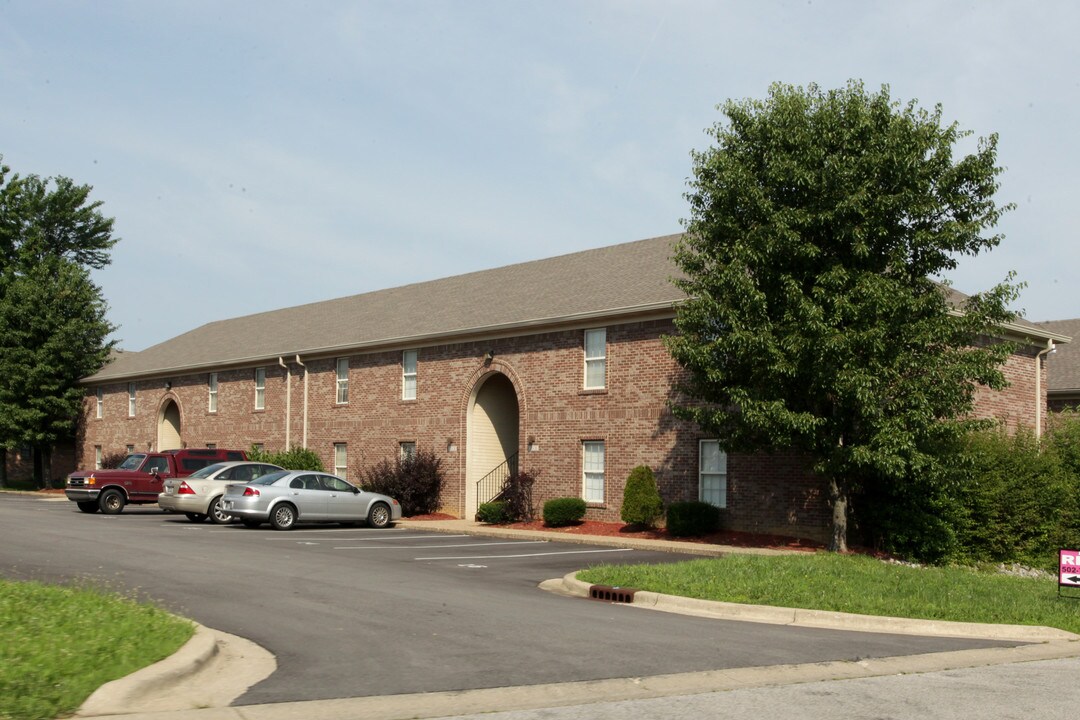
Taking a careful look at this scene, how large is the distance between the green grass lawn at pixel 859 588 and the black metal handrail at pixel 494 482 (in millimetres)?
14928

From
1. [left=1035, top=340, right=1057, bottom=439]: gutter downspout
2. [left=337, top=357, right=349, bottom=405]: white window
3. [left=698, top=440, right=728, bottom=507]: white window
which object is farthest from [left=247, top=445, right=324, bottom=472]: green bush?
[left=1035, top=340, right=1057, bottom=439]: gutter downspout

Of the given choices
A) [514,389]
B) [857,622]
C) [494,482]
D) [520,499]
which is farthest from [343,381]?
[857,622]

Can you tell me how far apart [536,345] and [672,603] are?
633 inches

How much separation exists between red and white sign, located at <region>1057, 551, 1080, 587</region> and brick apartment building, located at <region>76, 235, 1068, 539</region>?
26.2 ft

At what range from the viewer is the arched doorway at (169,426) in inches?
1858

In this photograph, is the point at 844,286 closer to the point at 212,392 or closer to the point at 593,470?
the point at 593,470

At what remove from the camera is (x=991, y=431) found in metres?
22.9

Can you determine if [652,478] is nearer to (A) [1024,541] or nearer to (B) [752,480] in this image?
(B) [752,480]

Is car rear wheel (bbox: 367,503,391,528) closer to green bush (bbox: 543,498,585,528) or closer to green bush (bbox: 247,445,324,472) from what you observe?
green bush (bbox: 543,498,585,528)

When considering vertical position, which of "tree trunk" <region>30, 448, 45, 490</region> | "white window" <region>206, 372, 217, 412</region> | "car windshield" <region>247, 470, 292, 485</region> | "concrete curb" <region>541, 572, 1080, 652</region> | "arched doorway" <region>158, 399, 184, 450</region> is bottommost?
"tree trunk" <region>30, 448, 45, 490</region>

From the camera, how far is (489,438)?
31.4 meters

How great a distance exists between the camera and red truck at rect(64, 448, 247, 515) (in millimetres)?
31000

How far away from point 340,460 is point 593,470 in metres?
12.4

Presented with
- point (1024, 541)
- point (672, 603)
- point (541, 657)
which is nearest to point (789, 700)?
point (541, 657)
